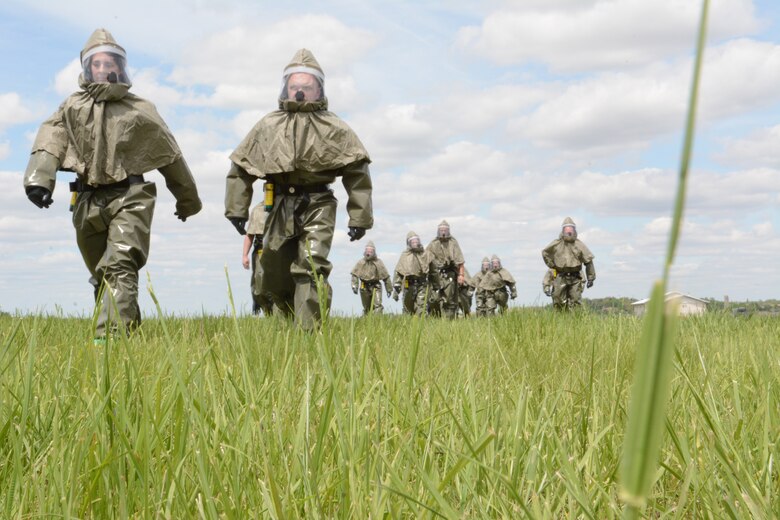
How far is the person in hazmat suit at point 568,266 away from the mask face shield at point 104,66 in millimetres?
12237

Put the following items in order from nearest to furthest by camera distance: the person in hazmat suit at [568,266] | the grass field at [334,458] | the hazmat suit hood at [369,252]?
the grass field at [334,458] < the person in hazmat suit at [568,266] < the hazmat suit hood at [369,252]

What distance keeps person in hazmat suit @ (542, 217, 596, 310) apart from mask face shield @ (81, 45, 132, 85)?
1224 centimetres

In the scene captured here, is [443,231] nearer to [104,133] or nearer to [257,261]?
[257,261]

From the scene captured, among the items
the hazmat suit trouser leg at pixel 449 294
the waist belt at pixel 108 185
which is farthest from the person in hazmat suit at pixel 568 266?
the waist belt at pixel 108 185

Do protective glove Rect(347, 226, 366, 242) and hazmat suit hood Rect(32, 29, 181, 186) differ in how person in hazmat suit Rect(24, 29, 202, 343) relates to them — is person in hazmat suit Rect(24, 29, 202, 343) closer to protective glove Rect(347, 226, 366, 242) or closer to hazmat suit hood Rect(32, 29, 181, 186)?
hazmat suit hood Rect(32, 29, 181, 186)

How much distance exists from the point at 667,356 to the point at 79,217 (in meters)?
5.92

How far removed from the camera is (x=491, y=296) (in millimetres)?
30141

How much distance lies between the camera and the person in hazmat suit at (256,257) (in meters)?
6.41

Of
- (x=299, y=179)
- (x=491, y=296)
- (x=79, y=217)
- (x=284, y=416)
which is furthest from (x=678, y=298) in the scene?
(x=491, y=296)

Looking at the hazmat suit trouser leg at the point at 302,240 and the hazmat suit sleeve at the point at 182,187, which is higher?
the hazmat suit sleeve at the point at 182,187

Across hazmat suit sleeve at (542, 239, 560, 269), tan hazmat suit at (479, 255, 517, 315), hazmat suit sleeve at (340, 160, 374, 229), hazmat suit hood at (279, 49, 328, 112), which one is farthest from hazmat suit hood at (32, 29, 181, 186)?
tan hazmat suit at (479, 255, 517, 315)

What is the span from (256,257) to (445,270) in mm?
11005

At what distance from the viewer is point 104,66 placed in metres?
5.68

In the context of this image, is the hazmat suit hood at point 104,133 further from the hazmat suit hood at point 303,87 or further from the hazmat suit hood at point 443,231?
the hazmat suit hood at point 443,231
